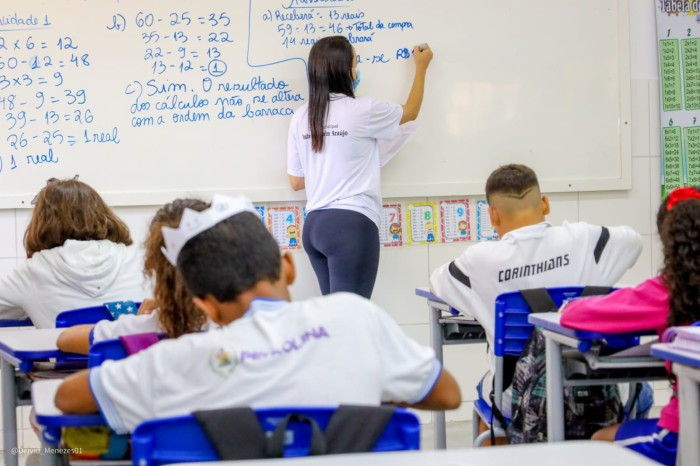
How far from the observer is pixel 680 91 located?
4.46 m

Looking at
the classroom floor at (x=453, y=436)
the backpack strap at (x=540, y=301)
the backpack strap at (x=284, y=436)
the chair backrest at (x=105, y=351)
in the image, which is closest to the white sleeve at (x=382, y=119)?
the classroom floor at (x=453, y=436)

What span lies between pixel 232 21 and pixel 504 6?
4.44 ft

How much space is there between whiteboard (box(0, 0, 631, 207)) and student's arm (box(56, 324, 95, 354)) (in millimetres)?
1941

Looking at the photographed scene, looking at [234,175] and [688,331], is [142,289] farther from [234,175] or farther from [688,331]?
[688,331]

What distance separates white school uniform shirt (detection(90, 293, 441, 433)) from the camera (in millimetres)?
1360

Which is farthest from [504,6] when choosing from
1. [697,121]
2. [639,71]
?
[697,121]

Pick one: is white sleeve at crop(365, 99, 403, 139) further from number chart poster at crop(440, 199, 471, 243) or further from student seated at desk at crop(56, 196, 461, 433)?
student seated at desk at crop(56, 196, 461, 433)

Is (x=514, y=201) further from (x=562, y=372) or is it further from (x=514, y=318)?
(x=562, y=372)

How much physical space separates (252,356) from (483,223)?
122 inches

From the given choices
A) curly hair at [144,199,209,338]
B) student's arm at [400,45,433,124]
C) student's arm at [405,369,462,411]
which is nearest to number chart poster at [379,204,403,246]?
student's arm at [400,45,433,124]

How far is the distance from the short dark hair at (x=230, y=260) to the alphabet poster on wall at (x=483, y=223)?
2876mm

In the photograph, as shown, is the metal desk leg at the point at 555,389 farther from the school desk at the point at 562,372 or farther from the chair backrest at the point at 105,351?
the chair backrest at the point at 105,351

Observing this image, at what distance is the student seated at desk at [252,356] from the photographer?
1.36 m

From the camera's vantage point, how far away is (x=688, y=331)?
179 cm
